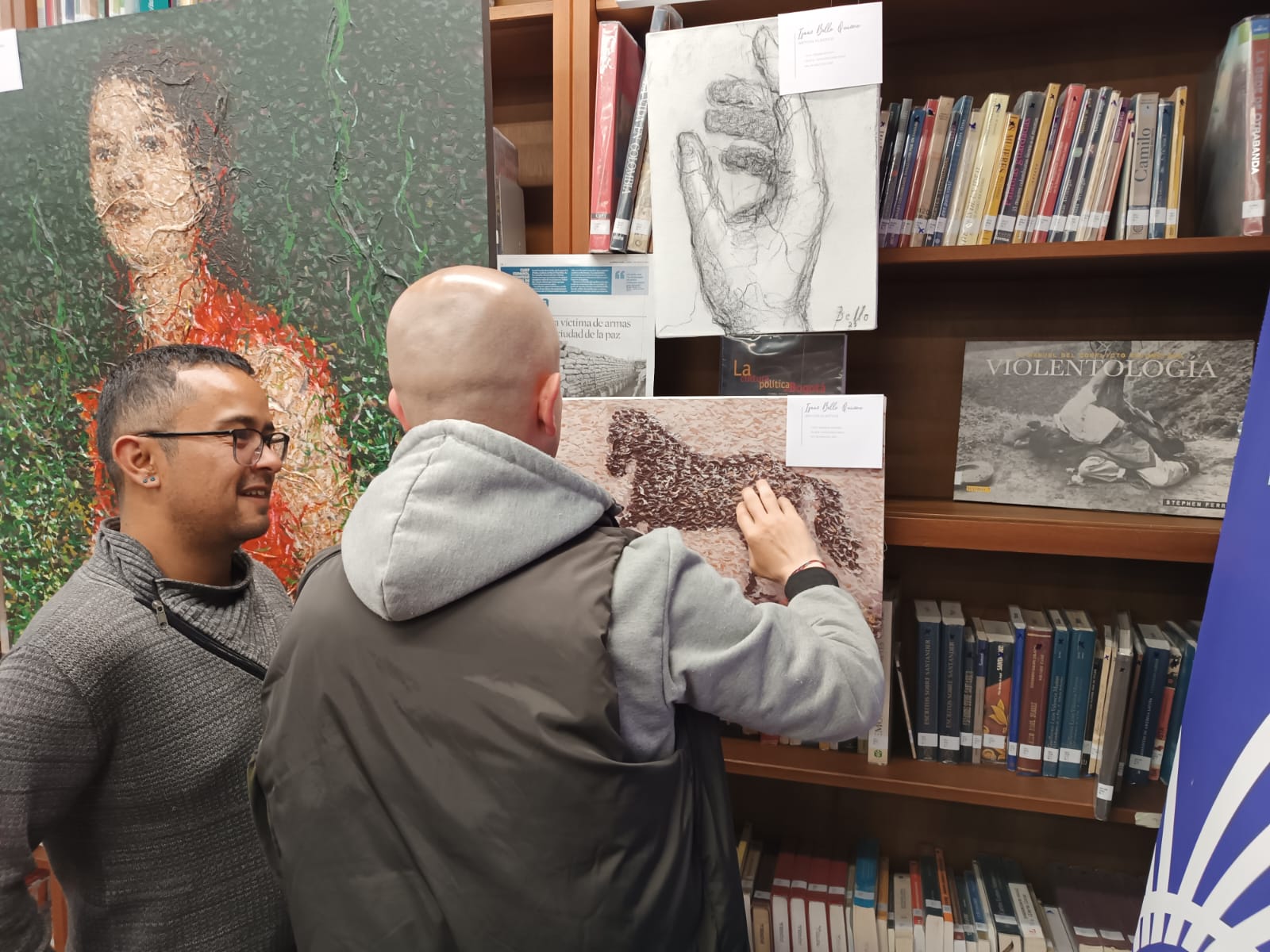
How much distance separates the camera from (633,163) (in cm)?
144

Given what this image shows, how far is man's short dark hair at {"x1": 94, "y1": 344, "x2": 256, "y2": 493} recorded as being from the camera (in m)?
1.23

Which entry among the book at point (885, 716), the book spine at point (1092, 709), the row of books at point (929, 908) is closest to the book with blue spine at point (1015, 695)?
the book spine at point (1092, 709)

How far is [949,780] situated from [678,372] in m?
0.99

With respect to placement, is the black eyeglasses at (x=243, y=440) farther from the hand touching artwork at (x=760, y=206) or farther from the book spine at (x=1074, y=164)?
the book spine at (x=1074, y=164)

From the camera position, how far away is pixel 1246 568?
0.94 metres

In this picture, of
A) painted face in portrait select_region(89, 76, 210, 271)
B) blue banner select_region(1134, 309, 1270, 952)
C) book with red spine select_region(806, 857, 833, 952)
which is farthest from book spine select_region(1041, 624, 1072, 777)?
painted face in portrait select_region(89, 76, 210, 271)

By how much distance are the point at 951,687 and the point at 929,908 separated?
0.47 metres

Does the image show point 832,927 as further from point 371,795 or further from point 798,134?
point 798,134

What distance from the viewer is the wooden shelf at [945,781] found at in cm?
137

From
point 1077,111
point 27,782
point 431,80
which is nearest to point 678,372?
point 431,80

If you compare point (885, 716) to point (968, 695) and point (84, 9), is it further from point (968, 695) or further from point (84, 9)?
point (84, 9)

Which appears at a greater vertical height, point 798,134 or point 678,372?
point 798,134

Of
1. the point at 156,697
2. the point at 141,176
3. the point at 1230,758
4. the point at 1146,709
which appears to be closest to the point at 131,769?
the point at 156,697
